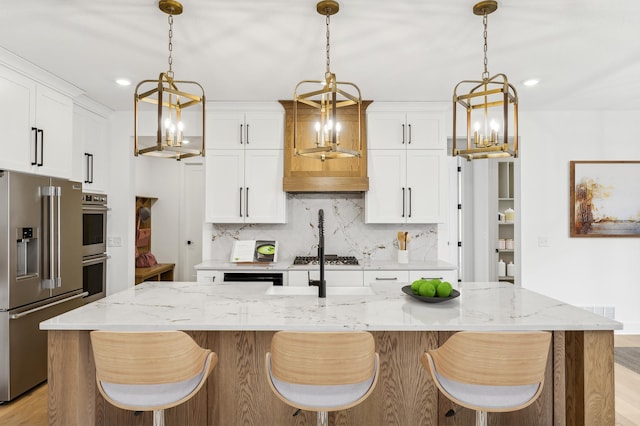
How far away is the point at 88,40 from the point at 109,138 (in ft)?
6.33

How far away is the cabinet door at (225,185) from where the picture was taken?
412 centimetres

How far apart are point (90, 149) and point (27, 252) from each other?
146 cm

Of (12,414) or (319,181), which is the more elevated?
(319,181)

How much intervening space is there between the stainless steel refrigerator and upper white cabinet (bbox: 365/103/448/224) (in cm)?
276

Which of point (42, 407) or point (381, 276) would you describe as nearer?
point (42, 407)

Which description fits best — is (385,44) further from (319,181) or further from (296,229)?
(296,229)

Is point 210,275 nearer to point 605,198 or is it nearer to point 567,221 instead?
point 567,221

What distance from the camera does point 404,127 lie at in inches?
162

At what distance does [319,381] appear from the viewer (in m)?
1.60

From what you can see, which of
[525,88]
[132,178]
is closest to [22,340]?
[132,178]

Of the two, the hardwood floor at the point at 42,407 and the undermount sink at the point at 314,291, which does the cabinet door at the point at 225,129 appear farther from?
the hardwood floor at the point at 42,407

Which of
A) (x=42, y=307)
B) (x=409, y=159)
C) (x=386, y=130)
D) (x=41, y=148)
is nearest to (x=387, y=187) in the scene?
(x=409, y=159)

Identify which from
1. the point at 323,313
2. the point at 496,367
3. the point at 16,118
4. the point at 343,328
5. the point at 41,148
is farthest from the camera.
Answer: the point at 41,148

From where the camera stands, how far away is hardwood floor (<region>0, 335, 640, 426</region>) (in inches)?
103
